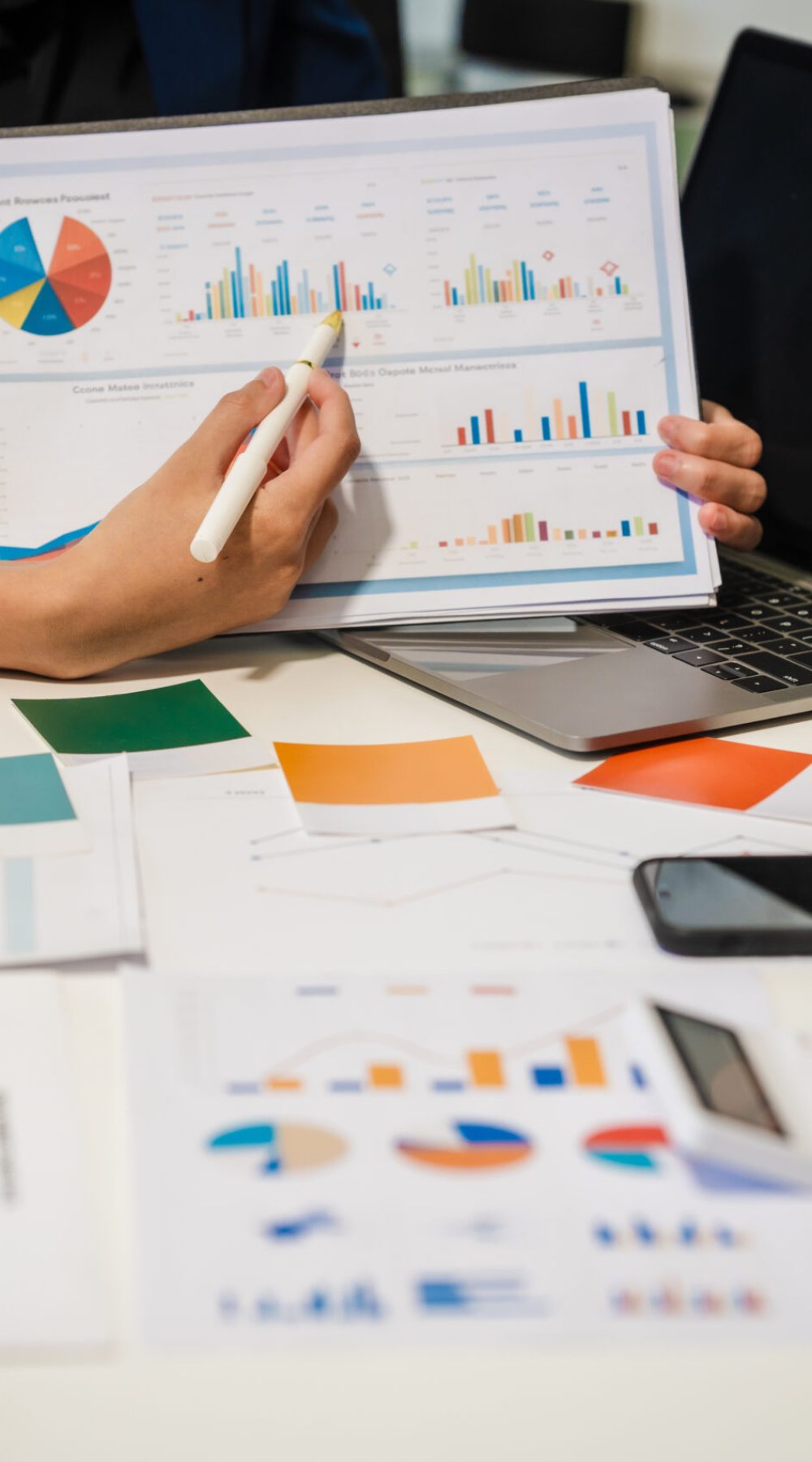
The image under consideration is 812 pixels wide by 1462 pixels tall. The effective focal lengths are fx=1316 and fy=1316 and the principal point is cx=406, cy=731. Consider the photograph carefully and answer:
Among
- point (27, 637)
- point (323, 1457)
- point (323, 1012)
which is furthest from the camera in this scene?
point (27, 637)

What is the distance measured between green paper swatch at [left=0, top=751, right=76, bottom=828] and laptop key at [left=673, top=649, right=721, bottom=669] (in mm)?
368

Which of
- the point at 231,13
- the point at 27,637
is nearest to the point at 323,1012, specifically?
the point at 27,637

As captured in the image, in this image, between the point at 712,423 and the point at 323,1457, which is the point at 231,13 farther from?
the point at 323,1457

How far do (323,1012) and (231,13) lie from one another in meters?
1.02

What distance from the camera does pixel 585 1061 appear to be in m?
0.44

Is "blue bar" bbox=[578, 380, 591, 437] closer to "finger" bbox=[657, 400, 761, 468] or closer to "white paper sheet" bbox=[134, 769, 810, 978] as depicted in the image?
"finger" bbox=[657, 400, 761, 468]

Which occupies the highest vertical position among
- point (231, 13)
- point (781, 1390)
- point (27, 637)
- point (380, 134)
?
point (231, 13)

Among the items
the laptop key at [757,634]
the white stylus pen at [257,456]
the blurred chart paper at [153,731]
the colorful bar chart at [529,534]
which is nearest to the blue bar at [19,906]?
the blurred chart paper at [153,731]

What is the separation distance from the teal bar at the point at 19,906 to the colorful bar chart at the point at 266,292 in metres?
0.40

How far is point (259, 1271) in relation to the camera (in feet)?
1.16

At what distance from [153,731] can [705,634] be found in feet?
1.13

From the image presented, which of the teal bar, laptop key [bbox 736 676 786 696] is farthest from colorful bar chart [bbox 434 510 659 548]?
the teal bar

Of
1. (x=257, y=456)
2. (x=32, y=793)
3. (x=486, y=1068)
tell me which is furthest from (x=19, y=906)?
(x=257, y=456)

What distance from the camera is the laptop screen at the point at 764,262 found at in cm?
96
